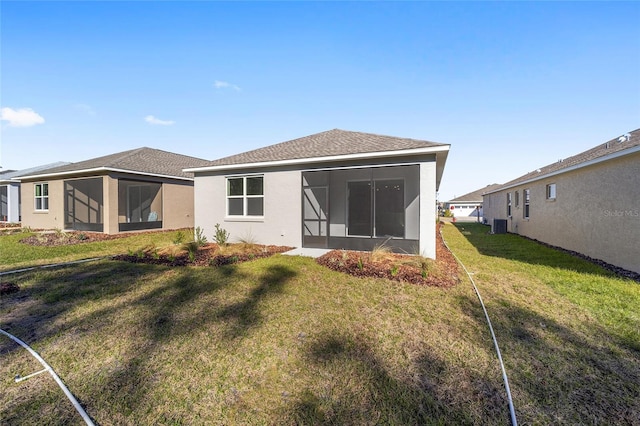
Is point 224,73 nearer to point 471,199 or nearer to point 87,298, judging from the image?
point 87,298

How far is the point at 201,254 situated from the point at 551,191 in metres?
14.7

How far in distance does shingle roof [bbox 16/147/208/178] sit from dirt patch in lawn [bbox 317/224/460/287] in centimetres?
898

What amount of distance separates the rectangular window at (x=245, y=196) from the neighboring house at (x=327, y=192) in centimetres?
4

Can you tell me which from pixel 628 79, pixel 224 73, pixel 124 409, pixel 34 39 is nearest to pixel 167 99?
pixel 224 73

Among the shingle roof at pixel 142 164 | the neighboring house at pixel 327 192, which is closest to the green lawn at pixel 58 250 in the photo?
the neighboring house at pixel 327 192

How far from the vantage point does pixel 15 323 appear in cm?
394

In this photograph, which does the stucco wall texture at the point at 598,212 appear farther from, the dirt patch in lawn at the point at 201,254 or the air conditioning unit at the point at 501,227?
the dirt patch in lawn at the point at 201,254

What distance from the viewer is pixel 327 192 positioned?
954 cm

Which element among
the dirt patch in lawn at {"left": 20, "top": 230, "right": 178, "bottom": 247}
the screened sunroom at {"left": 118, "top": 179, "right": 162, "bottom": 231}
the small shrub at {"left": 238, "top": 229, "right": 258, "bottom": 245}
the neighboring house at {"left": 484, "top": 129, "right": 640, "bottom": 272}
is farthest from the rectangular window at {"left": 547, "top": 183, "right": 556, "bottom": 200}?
the dirt patch in lawn at {"left": 20, "top": 230, "right": 178, "bottom": 247}

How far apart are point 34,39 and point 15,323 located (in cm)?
919

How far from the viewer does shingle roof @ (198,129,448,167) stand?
26.6 ft

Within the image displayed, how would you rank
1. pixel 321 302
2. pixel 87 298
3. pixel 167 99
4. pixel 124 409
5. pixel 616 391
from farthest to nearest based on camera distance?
1. pixel 167 99
2. pixel 87 298
3. pixel 321 302
4. pixel 616 391
5. pixel 124 409

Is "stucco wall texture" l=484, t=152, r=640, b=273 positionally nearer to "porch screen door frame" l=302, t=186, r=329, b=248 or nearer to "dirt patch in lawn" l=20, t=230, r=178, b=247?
"porch screen door frame" l=302, t=186, r=329, b=248

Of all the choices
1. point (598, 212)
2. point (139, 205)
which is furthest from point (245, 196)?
point (598, 212)
